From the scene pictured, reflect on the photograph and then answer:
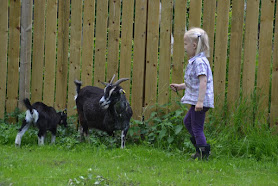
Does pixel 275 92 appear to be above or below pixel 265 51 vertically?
below

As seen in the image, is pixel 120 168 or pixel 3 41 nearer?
pixel 120 168

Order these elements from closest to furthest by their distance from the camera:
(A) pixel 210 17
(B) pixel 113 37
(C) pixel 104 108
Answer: (C) pixel 104 108 → (A) pixel 210 17 → (B) pixel 113 37

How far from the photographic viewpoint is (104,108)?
21.3 feet

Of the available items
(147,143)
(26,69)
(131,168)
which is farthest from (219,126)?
(26,69)

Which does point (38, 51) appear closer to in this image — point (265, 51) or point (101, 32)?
point (101, 32)

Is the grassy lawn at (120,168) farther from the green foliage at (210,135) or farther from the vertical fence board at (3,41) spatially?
the vertical fence board at (3,41)

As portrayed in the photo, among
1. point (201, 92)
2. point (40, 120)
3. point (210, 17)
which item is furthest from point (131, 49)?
point (201, 92)

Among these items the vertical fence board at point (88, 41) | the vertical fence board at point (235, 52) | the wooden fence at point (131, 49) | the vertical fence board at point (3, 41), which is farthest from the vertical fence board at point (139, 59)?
the vertical fence board at point (3, 41)

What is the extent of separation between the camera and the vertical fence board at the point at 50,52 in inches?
297

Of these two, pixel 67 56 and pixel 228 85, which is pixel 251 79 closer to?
pixel 228 85

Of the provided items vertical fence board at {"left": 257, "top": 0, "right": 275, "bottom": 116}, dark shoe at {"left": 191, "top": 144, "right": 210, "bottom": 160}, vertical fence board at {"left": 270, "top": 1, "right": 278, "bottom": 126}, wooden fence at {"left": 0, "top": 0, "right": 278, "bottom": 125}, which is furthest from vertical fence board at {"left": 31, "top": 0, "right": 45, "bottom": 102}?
vertical fence board at {"left": 270, "top": 1, "right": 278, "bottom": 126}

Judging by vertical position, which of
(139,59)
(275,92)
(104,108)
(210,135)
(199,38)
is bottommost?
(210,135)

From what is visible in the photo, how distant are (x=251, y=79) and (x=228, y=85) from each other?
1.21 ft

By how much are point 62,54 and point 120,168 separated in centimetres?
309
